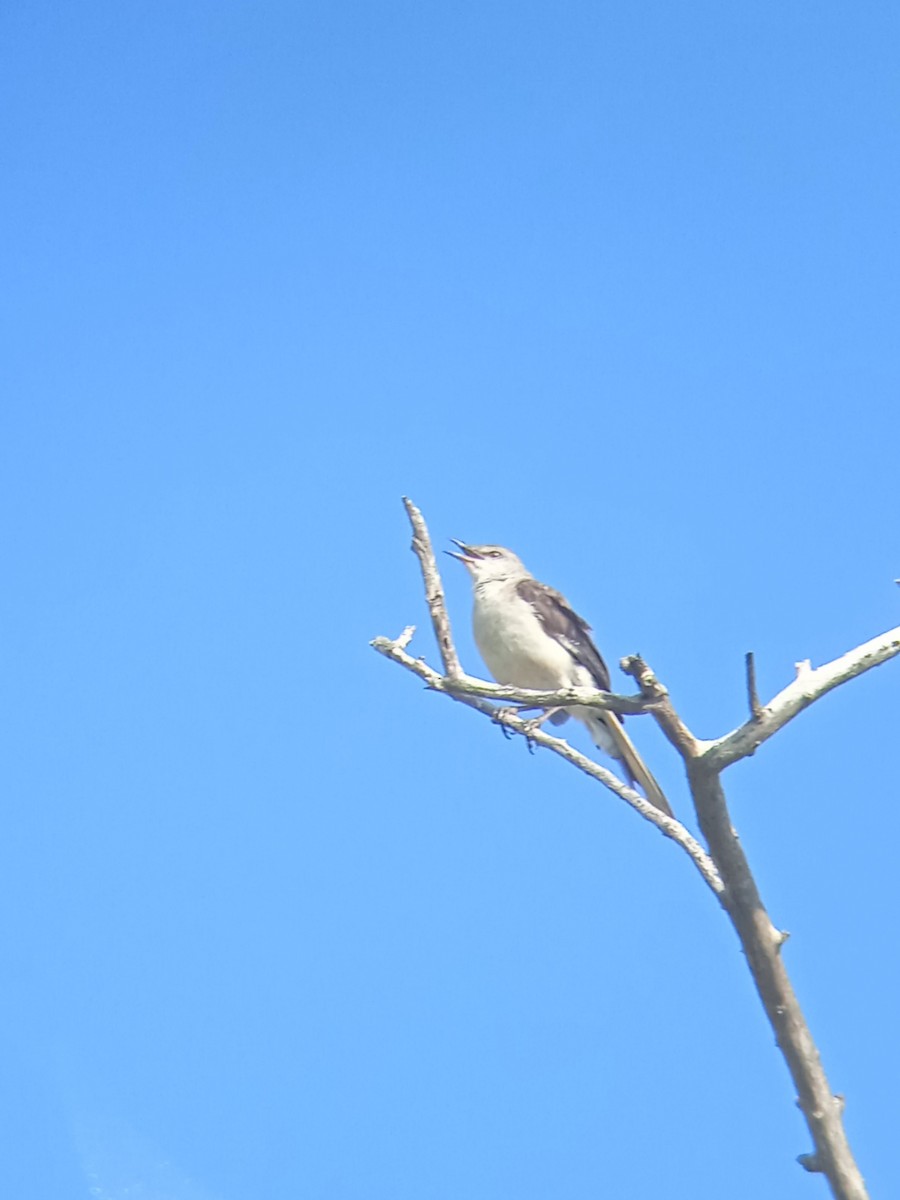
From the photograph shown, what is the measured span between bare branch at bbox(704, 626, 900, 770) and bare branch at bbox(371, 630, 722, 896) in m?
0.58

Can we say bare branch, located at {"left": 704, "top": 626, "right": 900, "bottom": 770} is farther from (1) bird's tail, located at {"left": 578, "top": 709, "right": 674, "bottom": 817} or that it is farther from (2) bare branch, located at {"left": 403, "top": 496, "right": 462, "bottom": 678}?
(1) bird's tail, located at {"left": 578, "top": 709, "right": 674, "bottom": 817}

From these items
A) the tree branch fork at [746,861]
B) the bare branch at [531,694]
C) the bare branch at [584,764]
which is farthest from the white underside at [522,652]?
the tree branch fork at [746,861]

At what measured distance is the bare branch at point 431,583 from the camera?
5883mm

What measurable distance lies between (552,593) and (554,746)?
2.82 metres

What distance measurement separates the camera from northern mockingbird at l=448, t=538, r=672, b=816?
884 cm

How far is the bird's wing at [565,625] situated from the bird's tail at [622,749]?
429 millimetres

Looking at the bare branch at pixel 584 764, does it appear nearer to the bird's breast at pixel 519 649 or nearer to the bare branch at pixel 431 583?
the bare branch at pixel 431 583

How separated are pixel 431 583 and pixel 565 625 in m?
3.25

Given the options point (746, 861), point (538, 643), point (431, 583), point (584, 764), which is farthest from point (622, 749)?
point (746, 861)

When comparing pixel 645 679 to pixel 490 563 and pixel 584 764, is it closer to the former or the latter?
pixel 584 764

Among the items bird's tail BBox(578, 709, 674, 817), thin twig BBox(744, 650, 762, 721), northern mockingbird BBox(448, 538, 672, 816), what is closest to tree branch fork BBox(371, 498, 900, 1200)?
thin twig BBox(744, 650, 762, 721)

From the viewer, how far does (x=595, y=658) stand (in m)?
9.17

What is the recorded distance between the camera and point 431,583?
5.99m

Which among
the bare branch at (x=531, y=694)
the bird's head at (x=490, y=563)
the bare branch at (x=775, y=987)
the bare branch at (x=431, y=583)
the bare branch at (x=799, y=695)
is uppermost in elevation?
the bird's head at (x=490, y=563)
